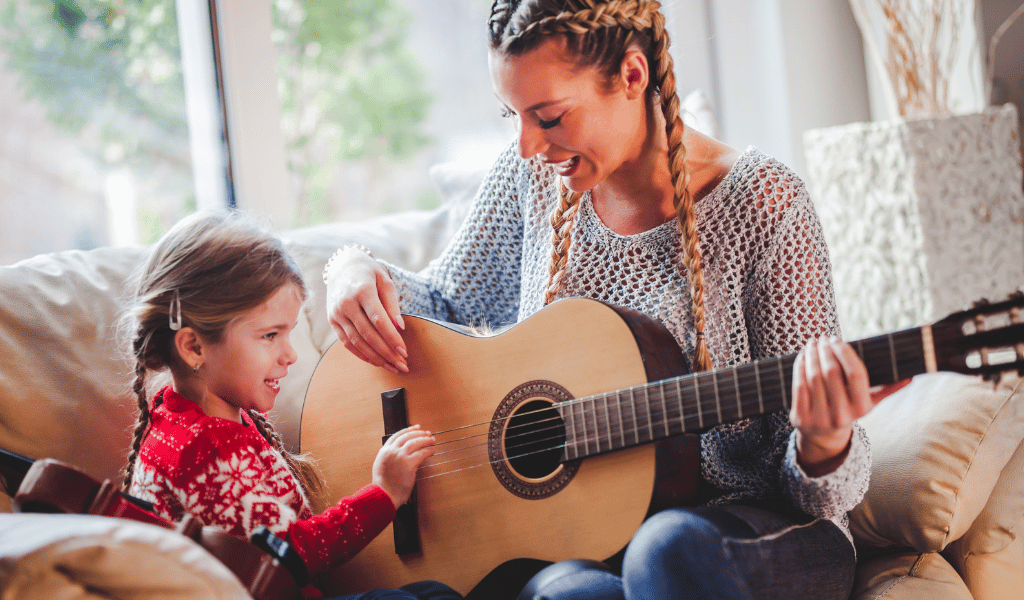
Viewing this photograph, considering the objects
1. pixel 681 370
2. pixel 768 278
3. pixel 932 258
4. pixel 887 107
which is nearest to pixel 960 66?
pixel 887 107

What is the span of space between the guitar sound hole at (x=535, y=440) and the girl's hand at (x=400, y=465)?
0.42ft

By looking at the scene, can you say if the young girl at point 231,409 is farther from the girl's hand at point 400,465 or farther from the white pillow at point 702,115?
the white pillow at point 702,115

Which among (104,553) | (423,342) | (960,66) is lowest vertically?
(104,553)


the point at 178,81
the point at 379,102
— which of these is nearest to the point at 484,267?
the point at 178,81

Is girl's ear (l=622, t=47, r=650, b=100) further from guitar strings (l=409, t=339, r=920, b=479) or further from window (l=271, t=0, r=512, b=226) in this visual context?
window (l=271, t=0, r=512, b=226)

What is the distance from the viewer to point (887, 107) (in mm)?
2555

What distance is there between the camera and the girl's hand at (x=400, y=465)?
43.1 inches

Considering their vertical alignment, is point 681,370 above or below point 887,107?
below

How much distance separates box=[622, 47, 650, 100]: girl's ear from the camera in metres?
1.10

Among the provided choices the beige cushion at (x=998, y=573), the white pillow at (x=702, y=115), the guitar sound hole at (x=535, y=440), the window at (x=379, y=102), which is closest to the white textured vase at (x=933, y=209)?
the white pillow at (x=702, y=115)

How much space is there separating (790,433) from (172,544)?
77 cm

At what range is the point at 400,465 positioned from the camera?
3.60ft

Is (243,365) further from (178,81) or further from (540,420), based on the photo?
(178,81)

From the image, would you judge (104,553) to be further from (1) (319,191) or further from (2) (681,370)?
(1) (319,191)
